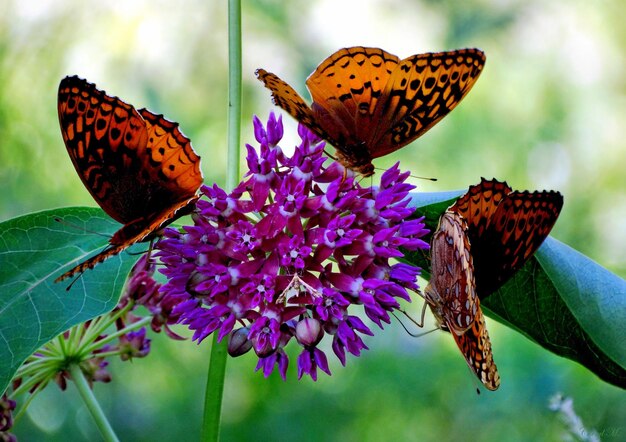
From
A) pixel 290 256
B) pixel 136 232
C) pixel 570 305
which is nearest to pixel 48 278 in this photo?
pixel 136 232

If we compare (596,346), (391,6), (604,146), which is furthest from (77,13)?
(596,346)

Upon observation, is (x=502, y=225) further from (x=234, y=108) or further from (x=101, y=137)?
(x=101, y=137)

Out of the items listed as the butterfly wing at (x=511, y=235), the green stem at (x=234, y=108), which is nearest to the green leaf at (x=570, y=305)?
the butterfly wing at (x=511, y=235)

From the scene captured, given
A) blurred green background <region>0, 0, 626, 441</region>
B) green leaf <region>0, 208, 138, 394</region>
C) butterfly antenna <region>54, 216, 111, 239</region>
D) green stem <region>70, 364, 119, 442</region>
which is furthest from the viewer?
blurred green background <region>0, 0, 626, 441</region>

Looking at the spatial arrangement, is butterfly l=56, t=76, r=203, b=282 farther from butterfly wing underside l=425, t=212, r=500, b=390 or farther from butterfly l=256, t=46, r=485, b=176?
butterfly wing underside l=425, t=212, r=500, b=390

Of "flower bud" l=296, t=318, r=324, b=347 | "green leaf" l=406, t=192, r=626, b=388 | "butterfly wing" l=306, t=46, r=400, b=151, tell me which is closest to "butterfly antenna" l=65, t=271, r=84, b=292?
"flower bud" l=296, t=318, r=324, b=347

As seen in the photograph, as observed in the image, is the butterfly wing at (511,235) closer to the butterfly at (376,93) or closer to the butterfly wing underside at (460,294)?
the butterfly wing underside at (460,294)

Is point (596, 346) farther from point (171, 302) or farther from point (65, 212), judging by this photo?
point (65, 212)
